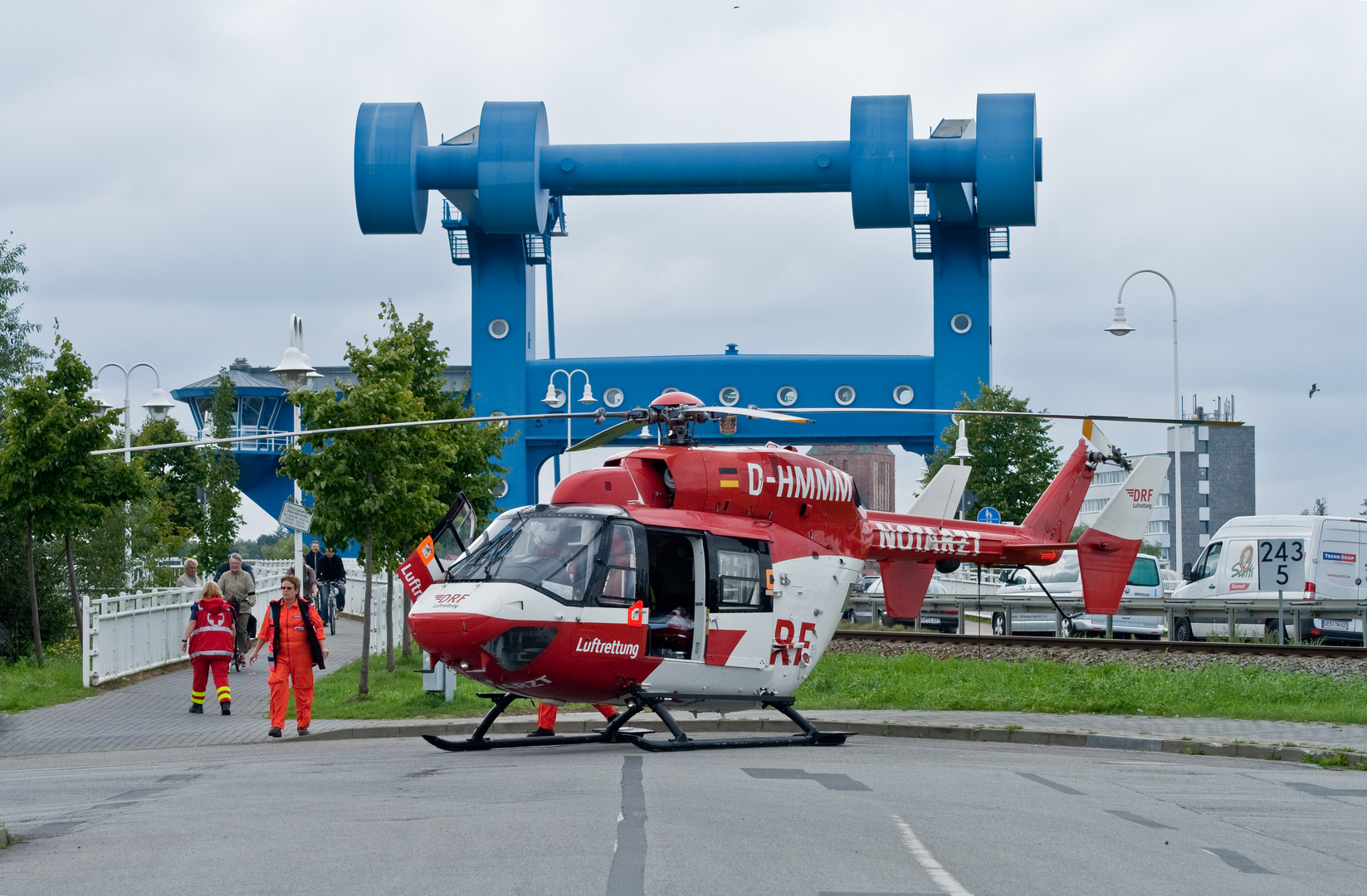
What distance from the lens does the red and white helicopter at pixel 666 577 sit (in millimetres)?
12539

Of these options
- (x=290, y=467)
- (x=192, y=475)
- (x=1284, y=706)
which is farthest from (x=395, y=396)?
(x=192, y=475)

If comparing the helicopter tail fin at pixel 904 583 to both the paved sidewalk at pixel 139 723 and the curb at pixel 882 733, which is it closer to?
the curb at pixel 882 733

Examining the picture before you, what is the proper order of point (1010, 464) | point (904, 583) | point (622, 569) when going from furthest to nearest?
point (1010, 464) < point (904, 583) < point (622, 569)

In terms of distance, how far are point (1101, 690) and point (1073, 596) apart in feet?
42.5

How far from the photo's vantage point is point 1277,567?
28828mm

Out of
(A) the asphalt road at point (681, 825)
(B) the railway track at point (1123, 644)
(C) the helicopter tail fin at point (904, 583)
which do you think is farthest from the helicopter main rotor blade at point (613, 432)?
(B) the railway track at point (1123, 644)

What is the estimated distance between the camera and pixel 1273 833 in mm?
9023

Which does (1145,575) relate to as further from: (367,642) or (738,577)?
(738,577)

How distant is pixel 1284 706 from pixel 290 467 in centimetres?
1331

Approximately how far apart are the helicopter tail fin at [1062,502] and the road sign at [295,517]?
10478 mm

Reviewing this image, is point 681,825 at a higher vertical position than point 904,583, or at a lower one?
lower

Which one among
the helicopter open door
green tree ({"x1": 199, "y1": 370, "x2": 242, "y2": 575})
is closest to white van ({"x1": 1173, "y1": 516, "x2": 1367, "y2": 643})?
the helicopter open door

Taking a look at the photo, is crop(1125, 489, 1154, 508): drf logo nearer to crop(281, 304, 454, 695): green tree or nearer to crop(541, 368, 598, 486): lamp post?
crop(281, 304, 454, 695): green tree

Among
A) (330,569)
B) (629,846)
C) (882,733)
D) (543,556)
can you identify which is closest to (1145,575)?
(330,569)
